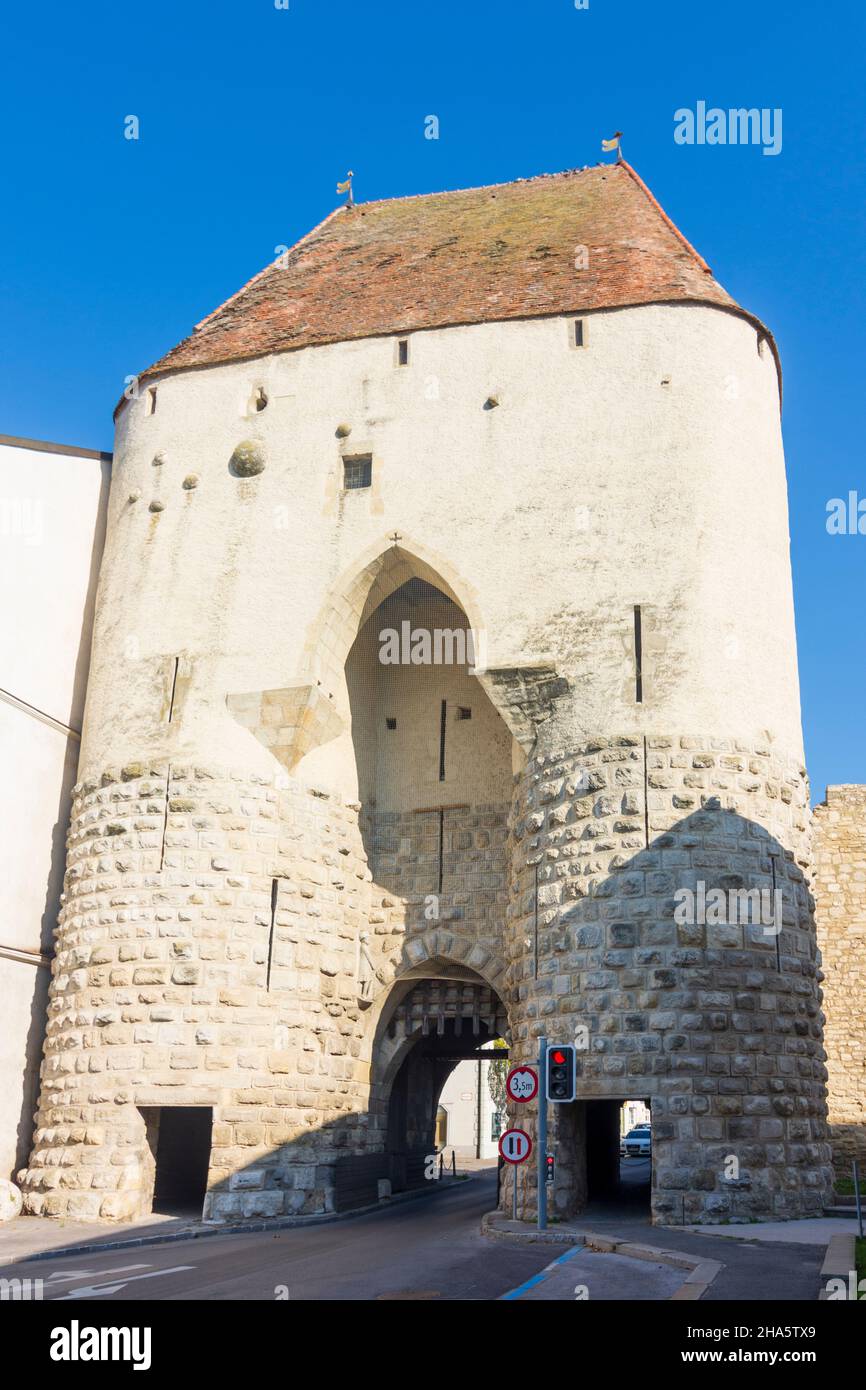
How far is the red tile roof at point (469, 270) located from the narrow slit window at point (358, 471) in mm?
1864

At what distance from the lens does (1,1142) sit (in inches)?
624

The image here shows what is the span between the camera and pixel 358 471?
1762cm

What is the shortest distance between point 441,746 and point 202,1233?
7.09 metres

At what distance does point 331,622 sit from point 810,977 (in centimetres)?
723

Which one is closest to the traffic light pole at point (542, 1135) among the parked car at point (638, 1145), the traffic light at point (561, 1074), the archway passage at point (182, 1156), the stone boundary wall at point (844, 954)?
the traffic light at point (561, 1074)

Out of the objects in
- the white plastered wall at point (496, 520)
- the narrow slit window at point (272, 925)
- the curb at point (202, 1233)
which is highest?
the white plastered wall at point (496, 520)

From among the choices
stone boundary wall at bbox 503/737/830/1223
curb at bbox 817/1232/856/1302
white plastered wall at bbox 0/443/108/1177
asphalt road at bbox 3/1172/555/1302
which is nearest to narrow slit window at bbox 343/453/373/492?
white plastered wall at bbox 0/443/108/1177

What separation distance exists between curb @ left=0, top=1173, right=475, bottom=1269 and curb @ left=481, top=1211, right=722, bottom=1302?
239 cm

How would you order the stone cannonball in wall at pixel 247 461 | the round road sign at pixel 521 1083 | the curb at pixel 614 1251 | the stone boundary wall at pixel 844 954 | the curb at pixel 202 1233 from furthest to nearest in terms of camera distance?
the stone boundary wall at pixel 844 954
the stone cannonball in wall at pixel 247 461
the round road sign at pixel 521 1083
the curb at pixel 202 1233
the curb at pixel 614 1251

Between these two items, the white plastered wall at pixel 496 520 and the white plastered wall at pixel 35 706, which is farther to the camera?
the white plastered wall at pixel 35 706

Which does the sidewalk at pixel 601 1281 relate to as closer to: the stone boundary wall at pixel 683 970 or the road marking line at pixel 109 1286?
the road marking line at pixel 109 1286

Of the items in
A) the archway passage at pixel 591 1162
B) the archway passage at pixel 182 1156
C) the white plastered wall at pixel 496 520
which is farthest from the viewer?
the archway passage at pixel 182 1156

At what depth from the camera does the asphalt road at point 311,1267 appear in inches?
338

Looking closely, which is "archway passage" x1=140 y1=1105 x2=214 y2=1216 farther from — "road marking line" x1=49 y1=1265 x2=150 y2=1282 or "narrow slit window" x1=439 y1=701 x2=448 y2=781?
"road marking line" x1=49 y1=1265 x2=150 y2=1282
